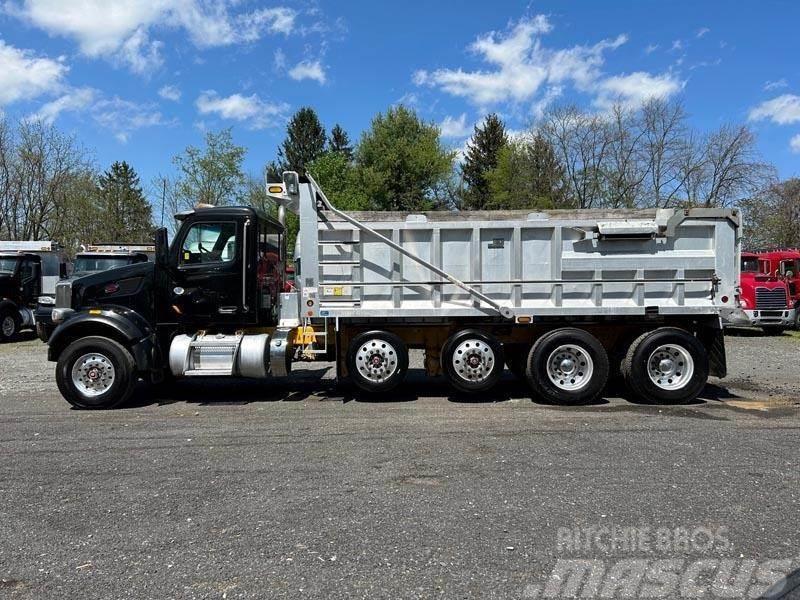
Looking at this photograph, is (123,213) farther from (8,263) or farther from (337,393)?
(337,393)

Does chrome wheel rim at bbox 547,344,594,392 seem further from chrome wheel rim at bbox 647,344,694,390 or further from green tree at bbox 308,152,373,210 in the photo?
green tree at bbox 308,152,373,210

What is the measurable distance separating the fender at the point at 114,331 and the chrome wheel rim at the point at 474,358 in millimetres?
4186

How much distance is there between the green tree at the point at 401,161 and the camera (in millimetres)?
43062

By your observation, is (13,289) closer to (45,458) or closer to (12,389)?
(12,389)

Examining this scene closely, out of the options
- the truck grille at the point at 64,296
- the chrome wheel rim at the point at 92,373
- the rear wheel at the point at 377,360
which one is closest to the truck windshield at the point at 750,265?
the rear wheel at the point at 377,360

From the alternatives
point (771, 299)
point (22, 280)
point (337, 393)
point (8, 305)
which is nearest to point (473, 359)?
point (337, 393)

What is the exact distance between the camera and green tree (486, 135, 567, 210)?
39.7 m

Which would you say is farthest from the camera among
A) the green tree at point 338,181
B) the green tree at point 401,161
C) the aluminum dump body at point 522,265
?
the green tree at point 401,161

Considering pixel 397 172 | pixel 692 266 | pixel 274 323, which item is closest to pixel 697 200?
pixel 397 172

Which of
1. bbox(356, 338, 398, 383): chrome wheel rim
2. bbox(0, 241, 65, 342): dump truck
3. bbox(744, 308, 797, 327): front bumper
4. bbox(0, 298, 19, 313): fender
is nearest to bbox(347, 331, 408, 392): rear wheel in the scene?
bbox(356, 338, 398, 383): chrome wheel rim

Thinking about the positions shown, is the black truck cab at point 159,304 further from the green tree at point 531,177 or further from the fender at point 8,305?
the green tree at point 531,177

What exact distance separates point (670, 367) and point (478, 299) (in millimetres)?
2826

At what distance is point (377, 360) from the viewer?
8078mm

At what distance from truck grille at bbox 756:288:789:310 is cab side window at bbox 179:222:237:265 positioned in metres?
16.9
